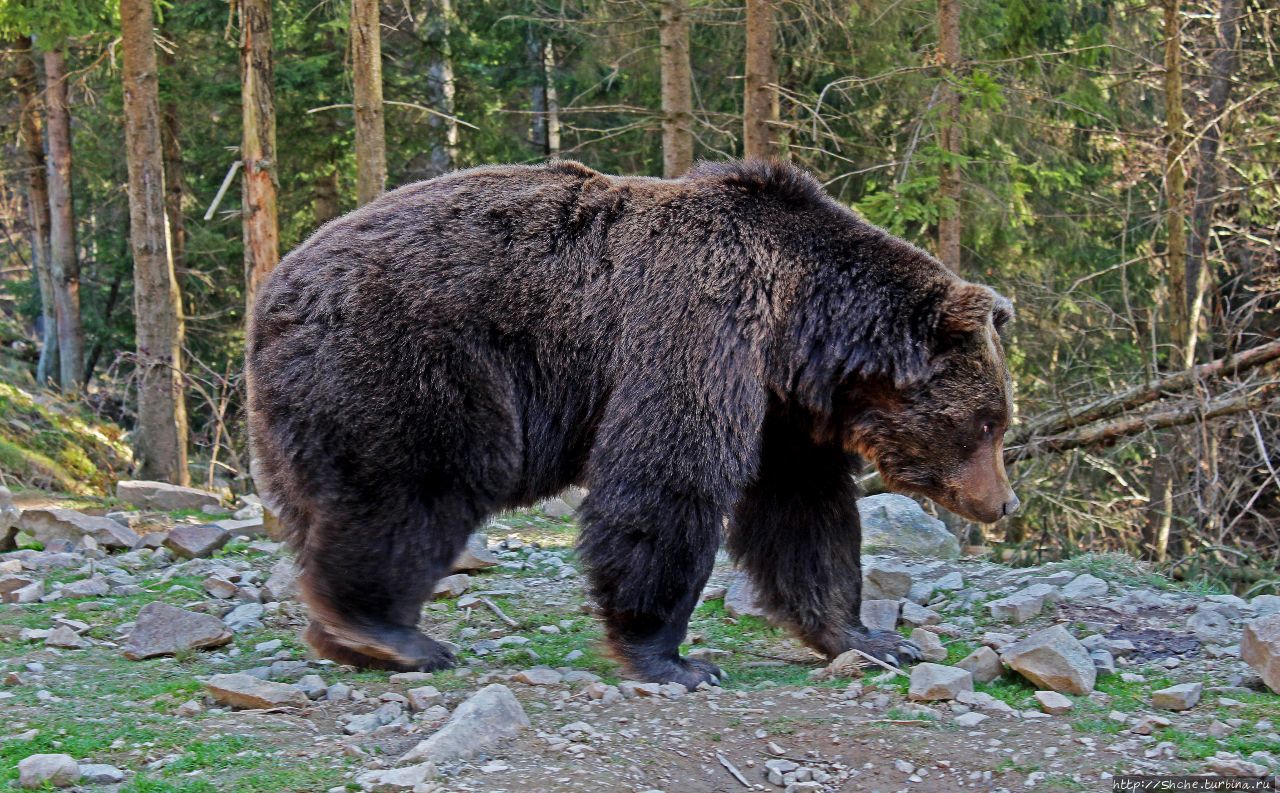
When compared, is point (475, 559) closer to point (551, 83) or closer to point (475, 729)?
point (475, 729)

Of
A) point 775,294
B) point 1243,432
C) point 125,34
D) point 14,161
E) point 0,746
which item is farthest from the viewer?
point 14,161

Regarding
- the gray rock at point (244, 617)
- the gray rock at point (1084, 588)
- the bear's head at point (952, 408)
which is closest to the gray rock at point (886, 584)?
the gray rock at point (1084, 588)

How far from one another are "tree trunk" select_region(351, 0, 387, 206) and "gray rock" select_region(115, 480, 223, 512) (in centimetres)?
305

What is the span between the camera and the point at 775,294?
582 centimetres

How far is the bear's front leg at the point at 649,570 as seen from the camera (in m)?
Answer: 5.42

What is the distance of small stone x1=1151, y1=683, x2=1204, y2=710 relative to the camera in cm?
501

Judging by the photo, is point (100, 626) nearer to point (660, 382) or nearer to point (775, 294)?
point (660, 382)

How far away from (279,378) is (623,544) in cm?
167

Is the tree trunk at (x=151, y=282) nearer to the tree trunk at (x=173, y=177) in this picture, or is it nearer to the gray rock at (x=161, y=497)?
the gray rock at (x=161, y=497)

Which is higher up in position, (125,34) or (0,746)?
(125,34)

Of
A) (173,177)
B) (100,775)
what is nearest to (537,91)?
(173,177)

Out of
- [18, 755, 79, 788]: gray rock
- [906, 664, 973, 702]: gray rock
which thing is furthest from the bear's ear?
[18, 755, 79, 788]: gray rock

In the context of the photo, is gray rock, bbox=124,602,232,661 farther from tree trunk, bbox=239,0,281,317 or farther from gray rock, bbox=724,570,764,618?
tree trunk, bbox=239,0,281,317

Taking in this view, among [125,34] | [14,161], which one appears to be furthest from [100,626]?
[14,161]
